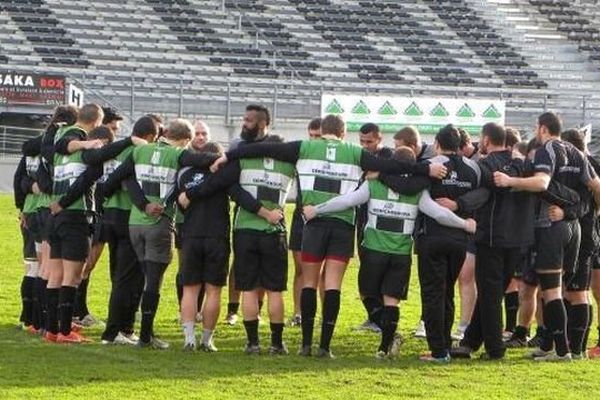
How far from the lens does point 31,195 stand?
10.8 meters

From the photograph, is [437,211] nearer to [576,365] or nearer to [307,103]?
[576,365]

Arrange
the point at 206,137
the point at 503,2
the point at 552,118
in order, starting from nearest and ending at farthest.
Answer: the point at 552,118
the point at 206,137
the point at 503,2

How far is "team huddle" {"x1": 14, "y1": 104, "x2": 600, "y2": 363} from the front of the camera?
9250 millimetres

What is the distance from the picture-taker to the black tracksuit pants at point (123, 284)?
9.80m

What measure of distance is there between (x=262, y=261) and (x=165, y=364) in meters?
1.21

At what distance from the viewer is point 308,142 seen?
931 centimetres

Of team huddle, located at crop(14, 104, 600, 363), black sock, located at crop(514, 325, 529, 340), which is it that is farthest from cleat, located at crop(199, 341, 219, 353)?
black sock, located at crop(514, 325, 529, 340)

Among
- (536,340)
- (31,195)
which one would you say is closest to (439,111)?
(536,340)

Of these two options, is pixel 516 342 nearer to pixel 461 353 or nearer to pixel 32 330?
pixel 461 353

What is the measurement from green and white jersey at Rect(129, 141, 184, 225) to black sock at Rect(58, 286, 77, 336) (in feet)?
2.78

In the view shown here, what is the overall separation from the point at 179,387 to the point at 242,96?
92.1 feet

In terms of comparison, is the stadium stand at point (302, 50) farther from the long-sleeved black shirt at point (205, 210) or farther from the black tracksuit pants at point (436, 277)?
the black tracksuit pants at point (436, 277)

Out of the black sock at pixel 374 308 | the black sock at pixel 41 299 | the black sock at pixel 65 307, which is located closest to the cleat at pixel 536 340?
the black sock at pixel 374 308

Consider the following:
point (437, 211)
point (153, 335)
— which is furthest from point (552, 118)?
point (153, 335)
